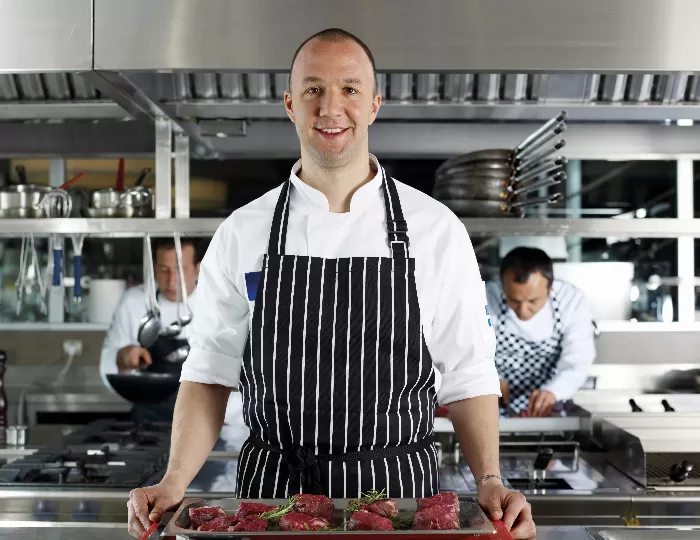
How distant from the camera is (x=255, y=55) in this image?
2539 mm

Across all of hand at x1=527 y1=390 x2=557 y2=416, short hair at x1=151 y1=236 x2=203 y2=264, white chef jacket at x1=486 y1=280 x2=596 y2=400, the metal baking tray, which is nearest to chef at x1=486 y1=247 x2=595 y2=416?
white chef jacket at x1=486 y1=280 x2=596 y2=400

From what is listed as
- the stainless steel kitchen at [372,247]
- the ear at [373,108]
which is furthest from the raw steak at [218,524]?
the ear at [373,108]

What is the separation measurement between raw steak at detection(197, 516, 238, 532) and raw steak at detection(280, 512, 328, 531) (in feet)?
0.29

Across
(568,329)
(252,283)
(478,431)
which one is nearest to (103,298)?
(568,329)

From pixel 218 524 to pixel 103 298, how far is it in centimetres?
273

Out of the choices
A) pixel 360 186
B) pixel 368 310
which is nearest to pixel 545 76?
pixel 360 186

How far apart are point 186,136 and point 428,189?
1035 millimetres

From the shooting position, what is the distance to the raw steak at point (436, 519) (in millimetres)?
1411

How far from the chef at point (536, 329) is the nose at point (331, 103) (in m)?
1.97

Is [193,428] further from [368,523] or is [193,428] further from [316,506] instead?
[368,523]

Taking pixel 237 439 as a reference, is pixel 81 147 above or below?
above

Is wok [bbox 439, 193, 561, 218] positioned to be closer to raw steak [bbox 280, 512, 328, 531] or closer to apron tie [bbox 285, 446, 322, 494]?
apron tie [bbox 285, 446, 322, 494]

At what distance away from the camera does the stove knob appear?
8.40 feet

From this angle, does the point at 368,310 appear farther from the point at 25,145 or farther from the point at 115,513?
the point at 25,145
